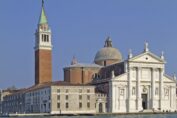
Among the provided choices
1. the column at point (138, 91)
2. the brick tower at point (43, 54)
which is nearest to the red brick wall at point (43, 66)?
the brick tower at point (43, 54)

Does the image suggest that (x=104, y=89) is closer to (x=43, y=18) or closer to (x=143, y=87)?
(x=143, y=87)

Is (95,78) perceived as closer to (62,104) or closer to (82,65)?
(82,65)

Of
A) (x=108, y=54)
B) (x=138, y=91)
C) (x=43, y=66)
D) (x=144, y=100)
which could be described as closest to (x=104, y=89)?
(x=138, y=91)

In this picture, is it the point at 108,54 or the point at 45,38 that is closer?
the point at 45,38

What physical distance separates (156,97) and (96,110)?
31.2 feet

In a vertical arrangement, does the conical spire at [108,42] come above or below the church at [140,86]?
above

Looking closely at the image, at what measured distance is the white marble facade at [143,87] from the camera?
225ft

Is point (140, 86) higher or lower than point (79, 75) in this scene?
lower

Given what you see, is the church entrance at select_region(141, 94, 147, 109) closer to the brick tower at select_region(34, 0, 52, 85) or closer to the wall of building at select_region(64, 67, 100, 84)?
the wall of building at select_region(64, 67, 100, 84)

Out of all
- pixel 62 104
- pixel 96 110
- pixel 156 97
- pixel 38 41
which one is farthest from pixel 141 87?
pixel 38 41

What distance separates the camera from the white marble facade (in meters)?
68.6

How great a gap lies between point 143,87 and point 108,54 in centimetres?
1524

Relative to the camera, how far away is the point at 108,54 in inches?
3312

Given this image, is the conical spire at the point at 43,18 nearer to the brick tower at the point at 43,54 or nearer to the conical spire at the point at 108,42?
the brick tower at the point at 43,54
